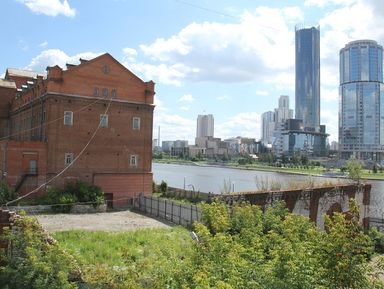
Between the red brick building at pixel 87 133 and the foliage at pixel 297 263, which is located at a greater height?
the red brick building at pixel 87 133

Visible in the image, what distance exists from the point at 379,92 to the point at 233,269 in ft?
661

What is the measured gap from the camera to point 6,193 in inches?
1379

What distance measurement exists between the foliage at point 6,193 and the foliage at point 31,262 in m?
25.8

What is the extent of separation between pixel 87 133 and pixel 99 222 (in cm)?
1318

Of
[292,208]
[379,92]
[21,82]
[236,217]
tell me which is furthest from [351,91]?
[236,217]

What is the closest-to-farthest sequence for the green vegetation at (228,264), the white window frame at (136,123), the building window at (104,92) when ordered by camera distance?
1. the green vegetation at (228,264)
2. the building window at (104,92)
3. the white window frame at (136,123)

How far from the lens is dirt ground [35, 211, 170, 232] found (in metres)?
27.2

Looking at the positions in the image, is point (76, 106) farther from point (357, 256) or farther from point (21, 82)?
point (357, 256)

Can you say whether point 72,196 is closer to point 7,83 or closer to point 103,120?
point 103,120

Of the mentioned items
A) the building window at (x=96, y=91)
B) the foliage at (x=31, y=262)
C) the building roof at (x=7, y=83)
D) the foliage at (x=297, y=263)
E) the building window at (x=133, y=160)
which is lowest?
the foliage at (x=31, y=262)

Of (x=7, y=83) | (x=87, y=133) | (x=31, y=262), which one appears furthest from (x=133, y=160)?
(x=31, y=262)

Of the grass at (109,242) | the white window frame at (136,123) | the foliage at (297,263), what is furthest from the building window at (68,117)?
the foliage at (297,263)

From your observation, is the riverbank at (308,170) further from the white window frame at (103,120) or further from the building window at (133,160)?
the white window frame at (103,120)

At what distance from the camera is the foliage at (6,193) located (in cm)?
3441
